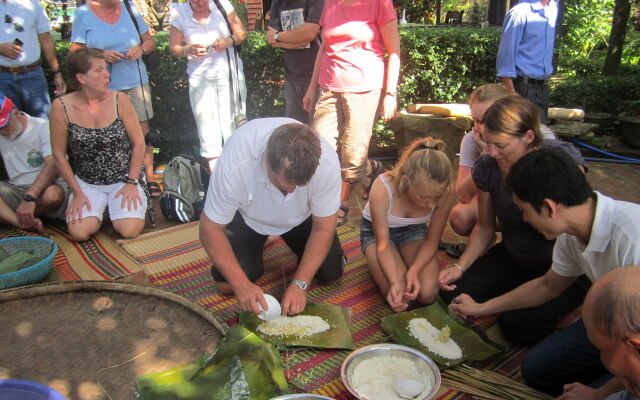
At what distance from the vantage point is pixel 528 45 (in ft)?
13.4

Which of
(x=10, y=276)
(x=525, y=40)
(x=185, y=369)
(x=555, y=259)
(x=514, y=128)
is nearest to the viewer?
(x=185, y=369)

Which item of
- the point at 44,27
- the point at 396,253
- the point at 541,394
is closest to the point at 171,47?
the point at 44,27

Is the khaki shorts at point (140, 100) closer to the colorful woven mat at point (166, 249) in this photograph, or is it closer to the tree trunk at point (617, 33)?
the colorful woven mat at point (166, 249)

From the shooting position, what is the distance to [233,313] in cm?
264

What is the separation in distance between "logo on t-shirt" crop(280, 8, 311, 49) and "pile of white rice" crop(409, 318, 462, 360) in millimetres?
2484

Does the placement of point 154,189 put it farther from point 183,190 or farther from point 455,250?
point 455,250

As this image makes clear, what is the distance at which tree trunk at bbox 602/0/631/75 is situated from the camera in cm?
706

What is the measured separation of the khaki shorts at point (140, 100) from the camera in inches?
164

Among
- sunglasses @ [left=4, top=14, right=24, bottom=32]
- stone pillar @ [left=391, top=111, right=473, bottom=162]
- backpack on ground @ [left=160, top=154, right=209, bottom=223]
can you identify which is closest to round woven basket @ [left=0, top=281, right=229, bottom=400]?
backpack on ground @ [left=160, top=154, right=209, bottom=223]

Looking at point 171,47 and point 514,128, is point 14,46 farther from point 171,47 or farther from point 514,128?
point 514,128

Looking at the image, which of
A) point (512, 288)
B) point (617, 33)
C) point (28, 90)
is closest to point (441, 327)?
point (512, 288)

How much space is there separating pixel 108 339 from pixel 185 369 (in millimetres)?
422

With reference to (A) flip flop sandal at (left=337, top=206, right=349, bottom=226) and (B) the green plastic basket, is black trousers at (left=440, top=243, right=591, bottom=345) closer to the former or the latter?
(A) flip flop sandal at (left=337, top=206, right=349, bottom=226)

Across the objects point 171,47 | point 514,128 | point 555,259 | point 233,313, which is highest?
point 171,47
